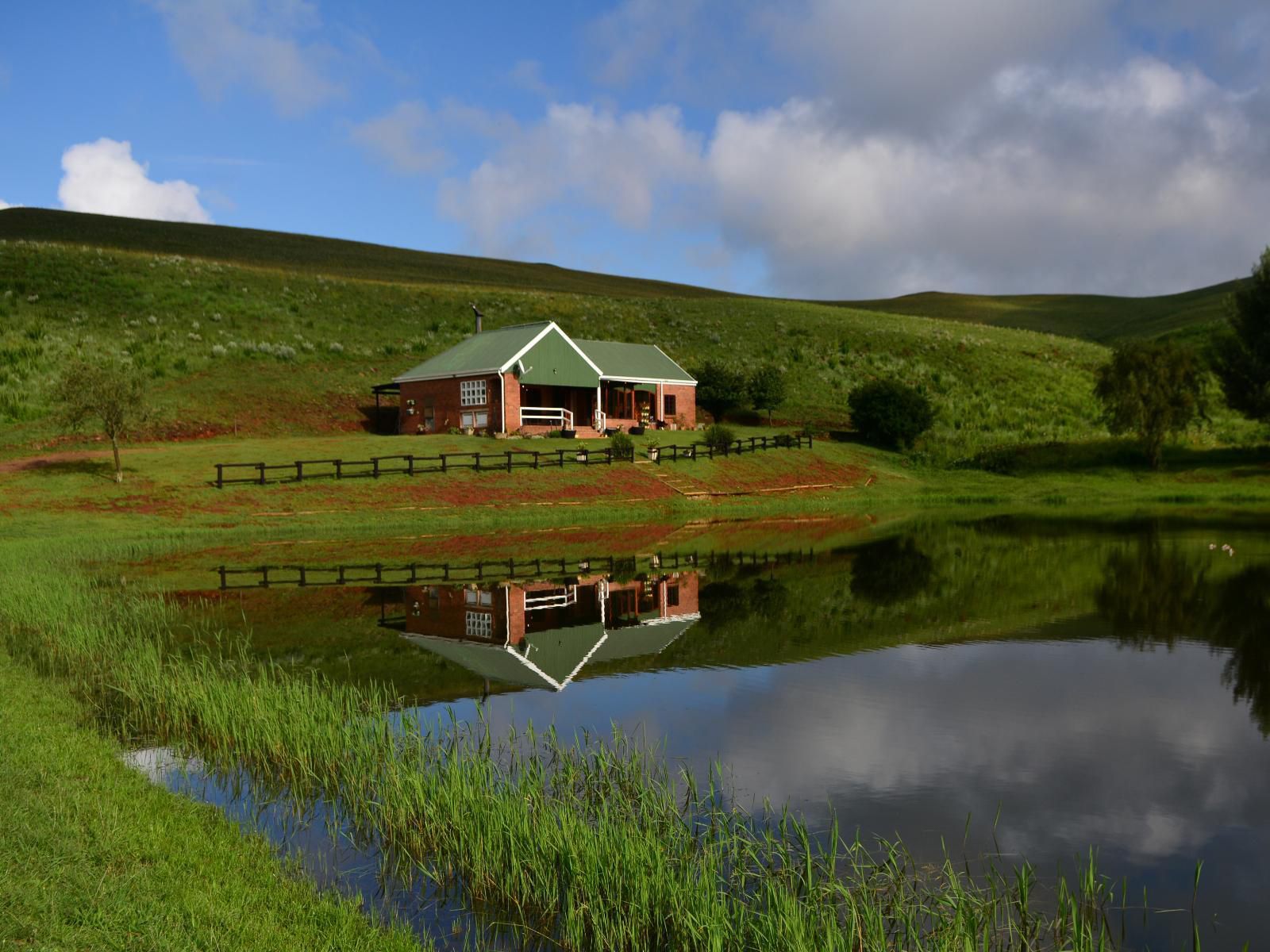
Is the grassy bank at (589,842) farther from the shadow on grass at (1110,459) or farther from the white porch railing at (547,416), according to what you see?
the shadow on grass at (1110,459)

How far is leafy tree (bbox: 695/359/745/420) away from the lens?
68062 millimetres

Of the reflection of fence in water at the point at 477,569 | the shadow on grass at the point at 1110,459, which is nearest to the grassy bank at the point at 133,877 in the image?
the reflection of fence in water at the point at 477,569

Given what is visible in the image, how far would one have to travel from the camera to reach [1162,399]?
172ft

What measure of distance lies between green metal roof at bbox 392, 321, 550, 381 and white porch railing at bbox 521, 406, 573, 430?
3.42 meters

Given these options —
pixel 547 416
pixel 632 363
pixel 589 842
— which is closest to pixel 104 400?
pixel 547 416

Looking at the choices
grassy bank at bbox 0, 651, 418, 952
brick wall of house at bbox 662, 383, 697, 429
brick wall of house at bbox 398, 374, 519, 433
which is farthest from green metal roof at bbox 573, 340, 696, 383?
grassy bank at bbox 0, 651, 418, 952

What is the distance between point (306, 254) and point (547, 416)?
77859mm

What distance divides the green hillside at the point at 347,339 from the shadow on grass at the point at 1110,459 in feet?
7.91

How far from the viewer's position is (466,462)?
46.9 m

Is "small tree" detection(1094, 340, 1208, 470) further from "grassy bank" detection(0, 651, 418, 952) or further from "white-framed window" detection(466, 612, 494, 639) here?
"grassy bank" detection(0, 651, 418, 952)

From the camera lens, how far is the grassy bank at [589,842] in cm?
672

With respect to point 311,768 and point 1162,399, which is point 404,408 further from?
point 311,768

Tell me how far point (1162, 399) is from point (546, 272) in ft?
326

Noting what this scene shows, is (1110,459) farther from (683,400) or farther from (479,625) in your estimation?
(479,625)
